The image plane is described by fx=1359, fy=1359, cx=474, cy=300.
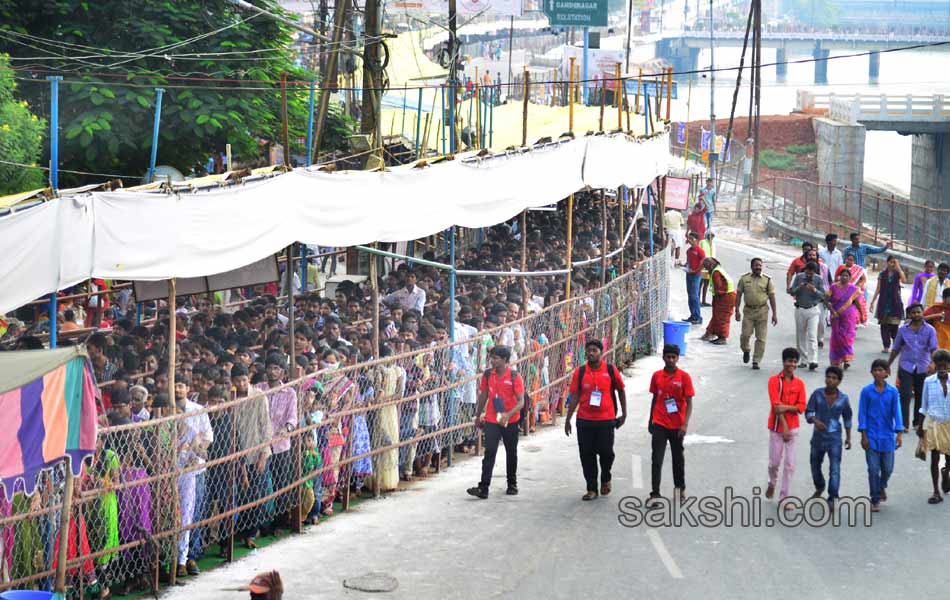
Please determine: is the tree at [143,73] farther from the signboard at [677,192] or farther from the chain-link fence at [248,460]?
the signboard at [677,192]

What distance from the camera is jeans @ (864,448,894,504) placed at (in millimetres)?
12633

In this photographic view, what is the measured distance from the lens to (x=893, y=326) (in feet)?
68.8

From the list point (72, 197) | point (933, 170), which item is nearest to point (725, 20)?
point (933, 170)

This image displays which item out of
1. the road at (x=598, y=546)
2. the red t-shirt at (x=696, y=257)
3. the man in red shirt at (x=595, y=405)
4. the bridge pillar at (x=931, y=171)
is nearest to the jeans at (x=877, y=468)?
the road at (x=598, y=546)

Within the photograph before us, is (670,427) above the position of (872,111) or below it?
below

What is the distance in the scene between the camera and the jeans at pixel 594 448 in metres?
12.9

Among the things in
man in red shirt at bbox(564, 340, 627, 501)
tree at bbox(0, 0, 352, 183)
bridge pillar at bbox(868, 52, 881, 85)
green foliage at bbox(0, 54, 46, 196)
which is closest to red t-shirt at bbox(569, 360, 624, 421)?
man in red shirt at bbox(564, 340, 627, 501)

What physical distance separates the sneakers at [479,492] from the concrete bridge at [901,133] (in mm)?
45526

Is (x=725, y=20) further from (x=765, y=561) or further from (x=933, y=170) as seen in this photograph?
(x=765, y=561)

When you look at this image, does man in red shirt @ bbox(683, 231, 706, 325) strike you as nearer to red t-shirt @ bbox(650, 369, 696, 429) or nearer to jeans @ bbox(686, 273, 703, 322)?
jeans @ bbox(686, 273, 703, 322)

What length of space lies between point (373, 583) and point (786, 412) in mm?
4346

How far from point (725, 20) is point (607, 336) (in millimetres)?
176100

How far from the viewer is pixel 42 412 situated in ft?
27.7

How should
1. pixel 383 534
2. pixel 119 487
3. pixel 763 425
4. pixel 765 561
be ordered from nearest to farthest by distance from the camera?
1. pixel 119 487
2. pixel 765 561
3. pixel 383 534
4. pixel 763 425
